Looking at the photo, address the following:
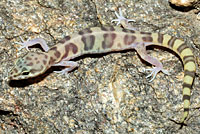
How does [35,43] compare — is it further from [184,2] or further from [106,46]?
[184,2]

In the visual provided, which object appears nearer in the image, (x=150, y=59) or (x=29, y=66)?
(x=29, y=66)

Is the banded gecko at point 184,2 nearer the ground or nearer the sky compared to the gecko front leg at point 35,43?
nearer the sky

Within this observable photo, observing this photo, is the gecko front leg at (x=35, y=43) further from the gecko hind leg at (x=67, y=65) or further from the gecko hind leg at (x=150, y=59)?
the gecko hind leg at (x=150, y=59)

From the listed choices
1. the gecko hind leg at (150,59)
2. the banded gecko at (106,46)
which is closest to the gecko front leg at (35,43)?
the banded gecko at (106,46)

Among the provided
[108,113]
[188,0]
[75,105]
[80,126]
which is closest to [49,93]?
[75,105]

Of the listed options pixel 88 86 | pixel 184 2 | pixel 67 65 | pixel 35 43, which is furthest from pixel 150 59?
pixel 35 43

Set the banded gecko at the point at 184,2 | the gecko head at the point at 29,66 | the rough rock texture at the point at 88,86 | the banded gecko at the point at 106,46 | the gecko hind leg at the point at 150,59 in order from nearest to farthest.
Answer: the gecko head at the point at 29,66, the rough rock texture at the point at 88,86, the banded gecko at the point at 106,46, the gecko hind leg at the point at 150,59, the banded gecko at the point at 184,2

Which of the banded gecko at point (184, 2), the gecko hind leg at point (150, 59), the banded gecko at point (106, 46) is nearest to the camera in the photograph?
the banded gecko at point (106, 46)

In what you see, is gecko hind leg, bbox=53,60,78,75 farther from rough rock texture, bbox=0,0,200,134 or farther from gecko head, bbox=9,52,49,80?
gecko head, bbox=9,52,49,80

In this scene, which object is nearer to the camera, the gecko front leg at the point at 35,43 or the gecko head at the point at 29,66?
the gecko head at the point at 29,66
